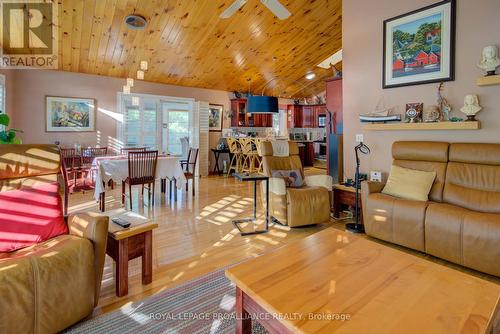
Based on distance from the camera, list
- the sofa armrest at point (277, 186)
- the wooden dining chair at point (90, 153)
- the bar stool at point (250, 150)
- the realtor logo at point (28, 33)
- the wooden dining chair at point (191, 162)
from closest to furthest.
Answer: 1. the sofa armrest at point (277, 186)
2. the realtor logo at point (28, 33)
3. the wooden dining chair at point (191, 162)
4. the wooden dining chair at point (90, 153)
5. the bar stool at point (250, 150)

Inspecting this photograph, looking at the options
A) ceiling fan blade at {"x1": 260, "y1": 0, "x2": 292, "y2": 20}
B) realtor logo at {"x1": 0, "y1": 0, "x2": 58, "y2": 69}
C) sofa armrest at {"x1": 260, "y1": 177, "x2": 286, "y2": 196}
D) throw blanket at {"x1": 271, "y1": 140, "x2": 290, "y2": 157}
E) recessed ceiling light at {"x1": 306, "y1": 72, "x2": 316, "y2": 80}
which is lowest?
sofa armrest at {"x1": 260, "y1": 177, "x2": 286, "y2": 196}

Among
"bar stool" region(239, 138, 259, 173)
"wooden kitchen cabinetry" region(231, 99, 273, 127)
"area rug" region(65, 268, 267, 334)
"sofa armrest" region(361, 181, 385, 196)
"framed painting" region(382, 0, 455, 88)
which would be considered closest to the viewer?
"area rug" region(65, 268, 267, 334)

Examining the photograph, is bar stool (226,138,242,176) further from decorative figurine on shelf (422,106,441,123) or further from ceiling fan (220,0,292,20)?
decorative figurine on shelf (422,106,441,123)

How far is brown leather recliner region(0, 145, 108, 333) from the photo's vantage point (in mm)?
1363

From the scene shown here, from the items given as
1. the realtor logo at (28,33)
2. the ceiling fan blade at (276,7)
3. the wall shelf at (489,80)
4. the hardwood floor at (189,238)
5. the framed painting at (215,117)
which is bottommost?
the hardwood floor at (189,238)

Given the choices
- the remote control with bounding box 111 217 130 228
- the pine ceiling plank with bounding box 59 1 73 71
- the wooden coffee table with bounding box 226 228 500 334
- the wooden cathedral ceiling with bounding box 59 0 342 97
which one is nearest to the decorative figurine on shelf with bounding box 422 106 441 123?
the wooden coffee table with bounding box 226 228 500 334

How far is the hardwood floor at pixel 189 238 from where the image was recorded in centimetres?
220

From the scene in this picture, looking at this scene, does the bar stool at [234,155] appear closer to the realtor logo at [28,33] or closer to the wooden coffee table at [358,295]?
the realtor logo at [28,33]

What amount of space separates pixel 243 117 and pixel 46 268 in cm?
719

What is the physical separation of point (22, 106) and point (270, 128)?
6.28 m

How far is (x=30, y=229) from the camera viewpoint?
1.75 meters

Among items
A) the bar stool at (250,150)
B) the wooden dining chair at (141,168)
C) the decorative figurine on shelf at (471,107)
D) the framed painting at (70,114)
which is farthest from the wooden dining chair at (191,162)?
the decorative figurine on shelf at (471,107)

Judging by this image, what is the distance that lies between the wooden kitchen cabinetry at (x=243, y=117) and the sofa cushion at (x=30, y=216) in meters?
6.46

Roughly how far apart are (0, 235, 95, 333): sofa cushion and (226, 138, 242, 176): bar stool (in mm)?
5688
